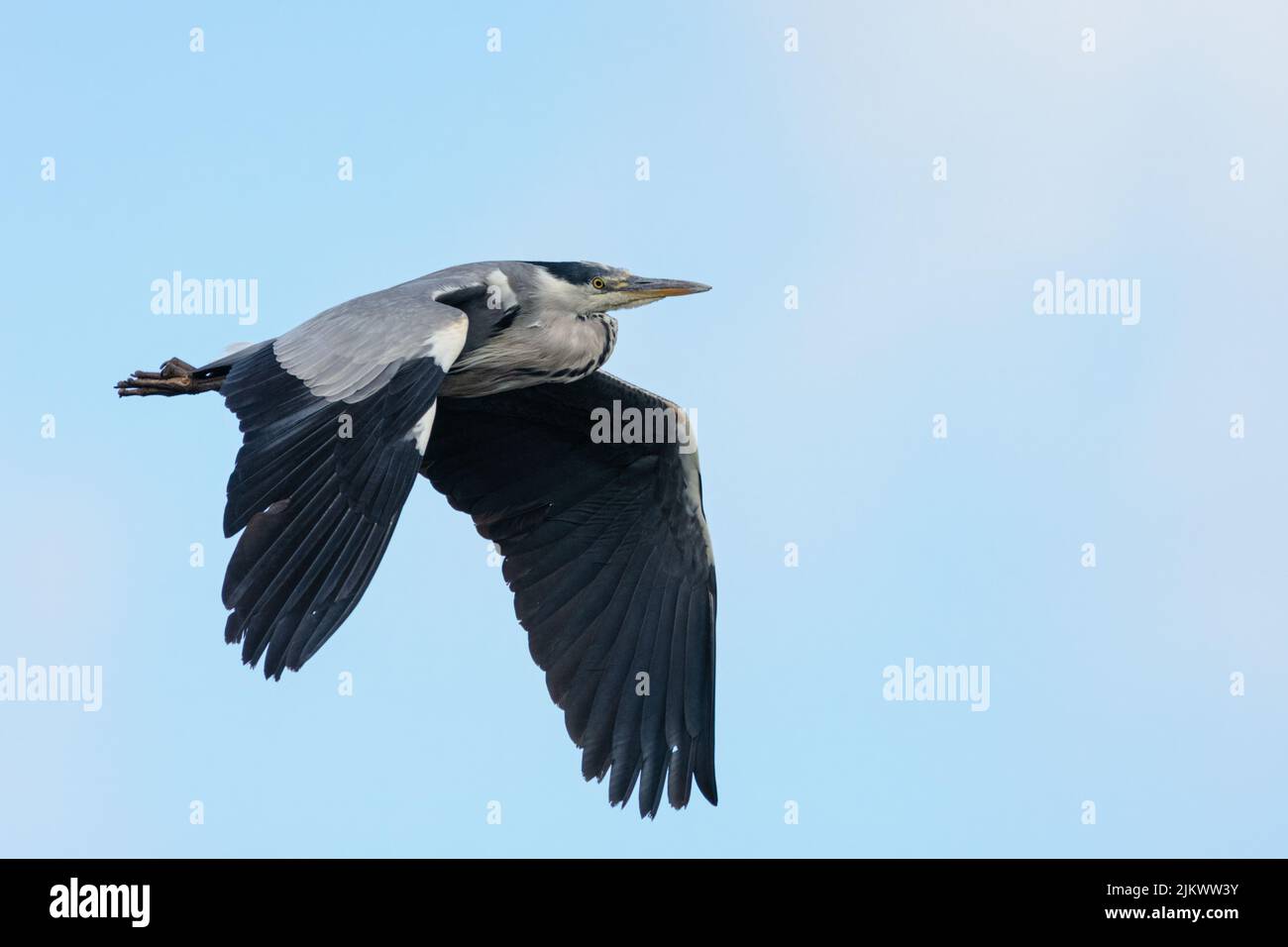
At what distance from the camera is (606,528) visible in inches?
414

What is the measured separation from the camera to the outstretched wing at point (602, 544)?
1010 cm

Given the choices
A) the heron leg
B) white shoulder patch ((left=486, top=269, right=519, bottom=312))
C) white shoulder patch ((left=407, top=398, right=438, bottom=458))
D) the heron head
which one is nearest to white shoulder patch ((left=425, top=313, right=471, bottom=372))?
white shoulder patch ((left=407, top=398, right=438, bottom=458))

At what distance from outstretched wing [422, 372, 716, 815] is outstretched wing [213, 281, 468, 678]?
6.05 ft

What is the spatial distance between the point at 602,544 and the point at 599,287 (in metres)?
1.59

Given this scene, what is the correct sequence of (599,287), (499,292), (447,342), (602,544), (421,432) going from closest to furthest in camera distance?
(421,432)
(447,342)
(499,292)
(599,287)
(602,544)

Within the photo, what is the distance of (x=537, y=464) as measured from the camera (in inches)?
414

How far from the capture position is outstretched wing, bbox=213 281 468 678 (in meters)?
7.36

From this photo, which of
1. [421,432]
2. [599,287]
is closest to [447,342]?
[421,432]

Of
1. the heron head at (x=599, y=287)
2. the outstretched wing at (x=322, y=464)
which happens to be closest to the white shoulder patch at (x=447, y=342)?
the outstretched wing at (x=322, y=464)

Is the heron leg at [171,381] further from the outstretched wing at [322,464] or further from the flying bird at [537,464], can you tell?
the outstretched wing at [322,464]

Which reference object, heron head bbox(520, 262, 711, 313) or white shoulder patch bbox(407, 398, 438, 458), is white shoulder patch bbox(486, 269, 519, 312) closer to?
heron head bbox(520, 262, 711, 313)

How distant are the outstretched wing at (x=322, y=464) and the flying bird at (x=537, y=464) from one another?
1cm

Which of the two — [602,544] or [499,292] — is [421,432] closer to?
[499,292]

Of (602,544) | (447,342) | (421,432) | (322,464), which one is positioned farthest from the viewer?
(602,544)
